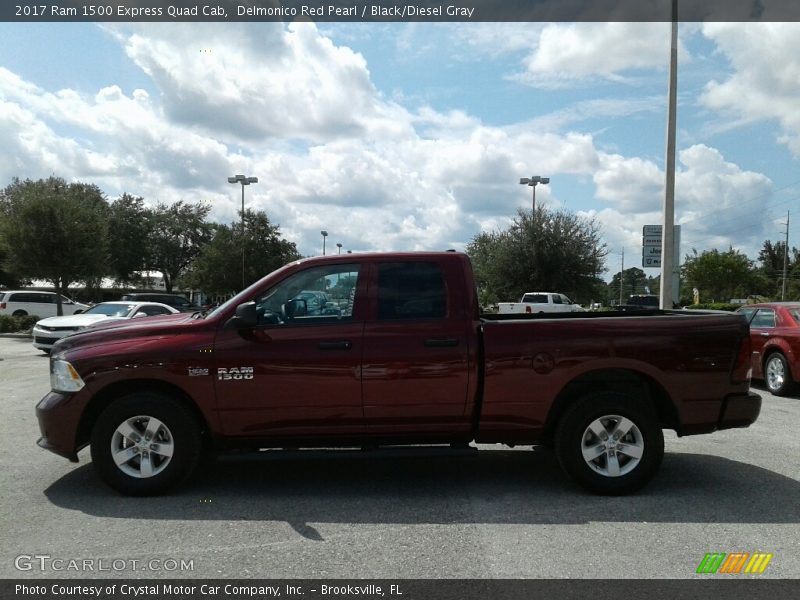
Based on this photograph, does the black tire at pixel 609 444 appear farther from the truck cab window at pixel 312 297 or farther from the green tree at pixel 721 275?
the green tree at pixel 721 275

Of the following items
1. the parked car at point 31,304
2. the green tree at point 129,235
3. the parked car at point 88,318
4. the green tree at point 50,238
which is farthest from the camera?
the green tree at point 129,235

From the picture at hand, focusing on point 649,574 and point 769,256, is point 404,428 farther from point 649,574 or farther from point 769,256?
point 769,256

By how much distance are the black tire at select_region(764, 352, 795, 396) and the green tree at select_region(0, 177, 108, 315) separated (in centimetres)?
2491

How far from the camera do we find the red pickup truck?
525cm

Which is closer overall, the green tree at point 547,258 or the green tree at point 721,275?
the green tree at point 547,258

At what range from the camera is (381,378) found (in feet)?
17.3

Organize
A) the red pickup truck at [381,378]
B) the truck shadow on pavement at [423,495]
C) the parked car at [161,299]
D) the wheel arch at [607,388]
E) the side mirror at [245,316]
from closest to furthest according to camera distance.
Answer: the truck shadow on pavement at [423,495] → the side mirror at [245,316] → the red pickup truck at [381,378] → the wheel arch at [607,388] → the parked car at [161,299]

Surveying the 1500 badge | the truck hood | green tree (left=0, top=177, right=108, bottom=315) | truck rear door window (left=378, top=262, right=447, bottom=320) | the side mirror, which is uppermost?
green tree (left=0, top=177, right=108, bottom=315)

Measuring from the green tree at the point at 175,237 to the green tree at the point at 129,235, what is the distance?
75 centimetres

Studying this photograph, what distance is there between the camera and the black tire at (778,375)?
1084 centimetres

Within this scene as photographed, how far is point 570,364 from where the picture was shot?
538cm

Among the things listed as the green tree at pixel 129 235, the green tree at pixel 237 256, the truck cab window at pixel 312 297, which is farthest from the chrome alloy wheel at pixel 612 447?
the green tree at pixel 129 235

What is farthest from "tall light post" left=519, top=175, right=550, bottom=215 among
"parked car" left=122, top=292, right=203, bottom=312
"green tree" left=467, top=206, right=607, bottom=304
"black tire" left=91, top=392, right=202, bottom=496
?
"black tire" left=91, top=392, right=202, bottom=496

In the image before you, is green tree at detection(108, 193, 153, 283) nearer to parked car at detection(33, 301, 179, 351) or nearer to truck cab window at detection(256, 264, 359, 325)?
parked car at detection(33, 301, 179, 351)
